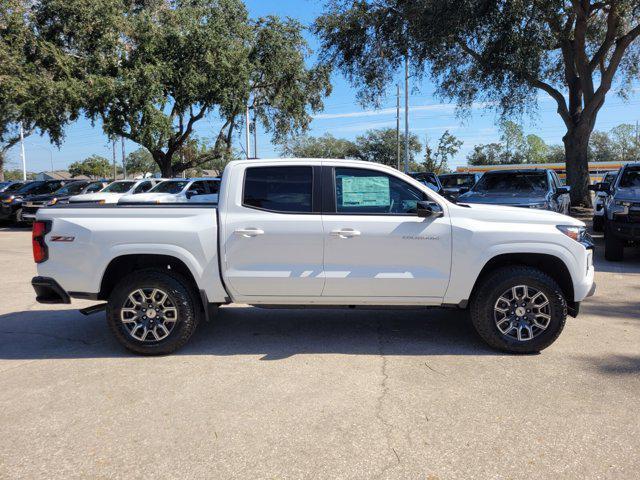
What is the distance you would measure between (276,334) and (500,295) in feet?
7.72

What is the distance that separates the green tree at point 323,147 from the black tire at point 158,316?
255 feet

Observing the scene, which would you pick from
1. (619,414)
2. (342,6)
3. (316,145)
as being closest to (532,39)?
(342,6)

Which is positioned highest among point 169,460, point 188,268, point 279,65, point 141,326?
point 279,65

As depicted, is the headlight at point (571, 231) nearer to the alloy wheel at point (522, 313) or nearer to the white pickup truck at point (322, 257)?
the white pickup truck at point (322, 257)

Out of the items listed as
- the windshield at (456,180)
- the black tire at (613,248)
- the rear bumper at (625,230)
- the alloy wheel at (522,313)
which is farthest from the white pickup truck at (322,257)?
the windshield at (456,180)

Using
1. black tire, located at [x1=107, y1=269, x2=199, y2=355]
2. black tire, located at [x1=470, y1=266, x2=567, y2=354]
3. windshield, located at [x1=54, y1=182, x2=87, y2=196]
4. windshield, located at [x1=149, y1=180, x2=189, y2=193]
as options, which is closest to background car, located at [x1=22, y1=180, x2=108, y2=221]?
windshield, located at [x1=54, y1=182, x2=87, y2=196]

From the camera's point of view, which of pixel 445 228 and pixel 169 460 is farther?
pixel 445 228

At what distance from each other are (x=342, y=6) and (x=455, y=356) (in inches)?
682

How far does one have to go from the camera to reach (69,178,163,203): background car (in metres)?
16.2

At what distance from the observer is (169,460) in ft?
10.6

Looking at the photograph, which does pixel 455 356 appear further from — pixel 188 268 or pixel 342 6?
pixel 342 6

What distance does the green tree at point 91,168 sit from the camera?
9550cm

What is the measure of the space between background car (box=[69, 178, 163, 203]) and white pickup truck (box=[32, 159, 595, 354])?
39.3 ft

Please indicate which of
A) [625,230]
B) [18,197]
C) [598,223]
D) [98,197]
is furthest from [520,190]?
[18,197]
